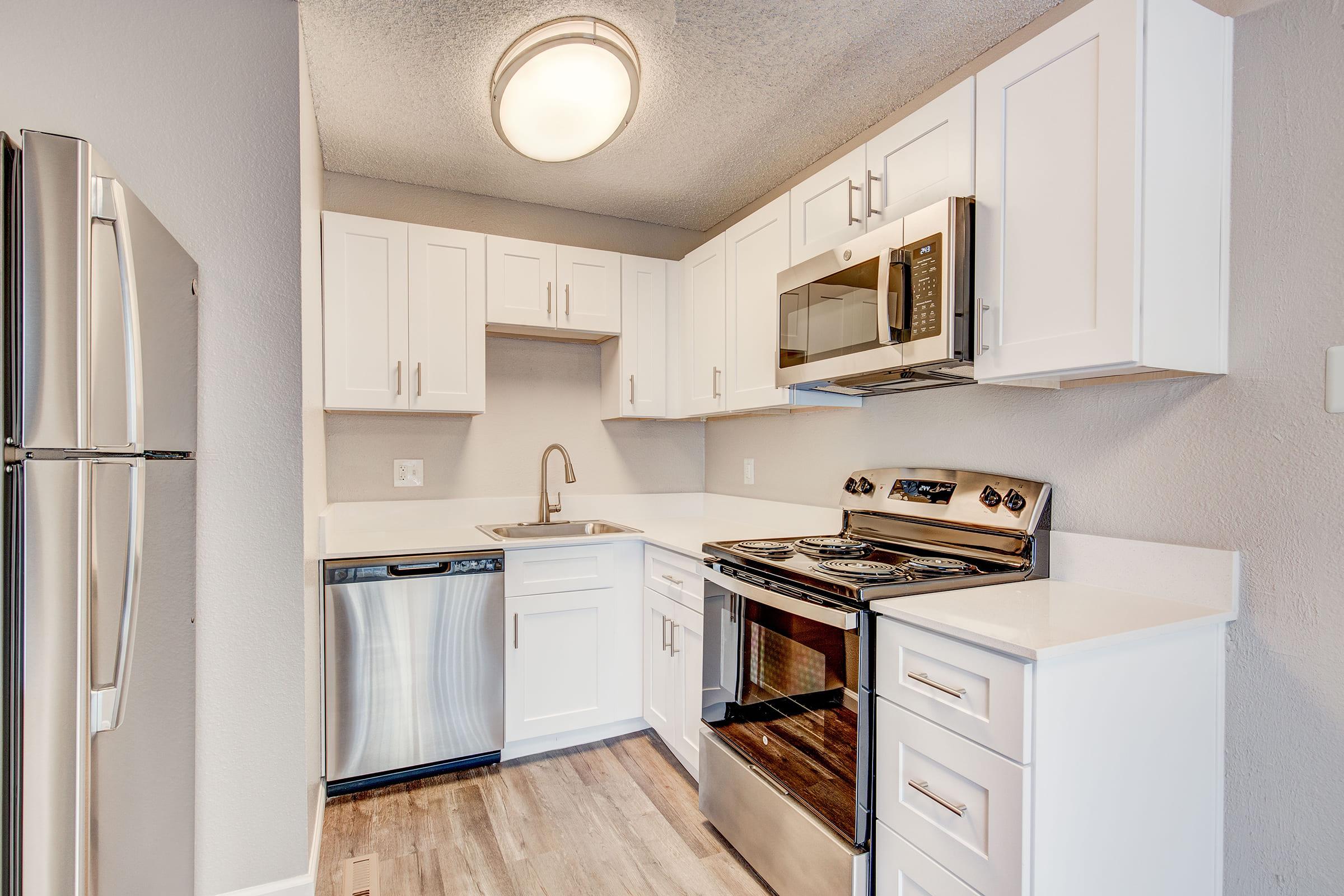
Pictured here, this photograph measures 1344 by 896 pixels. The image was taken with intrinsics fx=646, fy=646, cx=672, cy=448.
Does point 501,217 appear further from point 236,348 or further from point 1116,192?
point 1116,192

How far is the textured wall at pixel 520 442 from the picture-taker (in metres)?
2.86

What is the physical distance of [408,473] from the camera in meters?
2.94

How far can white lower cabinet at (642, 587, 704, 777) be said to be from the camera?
7.54ft

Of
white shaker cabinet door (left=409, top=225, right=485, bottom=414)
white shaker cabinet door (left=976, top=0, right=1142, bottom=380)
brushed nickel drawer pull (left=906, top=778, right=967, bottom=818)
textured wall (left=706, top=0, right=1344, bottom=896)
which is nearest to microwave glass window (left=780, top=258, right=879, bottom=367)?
white shaker cabinet door (left=976, top=0, right=1142, bottom=380)

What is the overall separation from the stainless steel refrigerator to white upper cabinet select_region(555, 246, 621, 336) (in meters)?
1.79

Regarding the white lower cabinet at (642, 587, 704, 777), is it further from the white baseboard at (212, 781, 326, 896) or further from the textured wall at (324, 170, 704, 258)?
the textured wall at (324, 170, 704, 258)

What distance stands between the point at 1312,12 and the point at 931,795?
68.9 inches

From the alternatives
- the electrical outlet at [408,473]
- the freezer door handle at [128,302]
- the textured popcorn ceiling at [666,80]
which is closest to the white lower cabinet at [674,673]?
the electrical outlet at [408,473]

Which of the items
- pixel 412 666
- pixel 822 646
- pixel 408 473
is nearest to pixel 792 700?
pixel 822 646

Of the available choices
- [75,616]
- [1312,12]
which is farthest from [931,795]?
[1312,12]

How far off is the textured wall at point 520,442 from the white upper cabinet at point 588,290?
0.33 metres

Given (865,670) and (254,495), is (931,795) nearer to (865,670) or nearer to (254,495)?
(865,670)

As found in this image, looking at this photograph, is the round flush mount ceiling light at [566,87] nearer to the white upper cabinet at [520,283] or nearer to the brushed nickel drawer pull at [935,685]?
the white upper cabinet at [520,283]

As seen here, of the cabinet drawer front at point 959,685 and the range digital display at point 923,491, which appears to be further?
the range digital display at point 923,491
